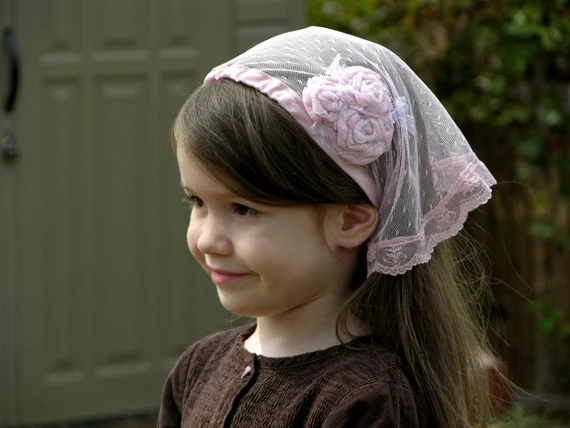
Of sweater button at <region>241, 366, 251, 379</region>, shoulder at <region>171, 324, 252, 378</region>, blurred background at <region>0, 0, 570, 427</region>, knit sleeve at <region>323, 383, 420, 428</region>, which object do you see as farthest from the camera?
blurred background at <region>0, 0, 570, 427</region>

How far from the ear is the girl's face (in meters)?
0.02

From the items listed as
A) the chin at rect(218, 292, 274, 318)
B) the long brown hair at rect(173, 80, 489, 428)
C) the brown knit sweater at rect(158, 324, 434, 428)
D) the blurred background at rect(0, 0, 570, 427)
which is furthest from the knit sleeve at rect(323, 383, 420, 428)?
the blurred background at rect(0, 0, 570, 427)

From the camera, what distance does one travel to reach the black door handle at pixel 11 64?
450cm

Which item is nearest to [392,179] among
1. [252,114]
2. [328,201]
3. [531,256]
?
[328,201]

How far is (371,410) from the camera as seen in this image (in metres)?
1.84

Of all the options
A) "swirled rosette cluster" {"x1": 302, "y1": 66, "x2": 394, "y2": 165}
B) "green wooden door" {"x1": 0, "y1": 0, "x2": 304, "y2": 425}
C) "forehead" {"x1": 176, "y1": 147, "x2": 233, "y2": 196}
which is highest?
"swirled rosette cluster" {"x1": 302, "y1": 66, "x2": 394, "y2": 165}

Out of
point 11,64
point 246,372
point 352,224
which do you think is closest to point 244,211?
point 352,224

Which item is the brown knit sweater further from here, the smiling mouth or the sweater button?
the smiling mouth

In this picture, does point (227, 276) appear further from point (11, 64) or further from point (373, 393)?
point (11, 64)

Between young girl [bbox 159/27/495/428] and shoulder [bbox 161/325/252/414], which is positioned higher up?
young girl [bbox 159/27/495/428]

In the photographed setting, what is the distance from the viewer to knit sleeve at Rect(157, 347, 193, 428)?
2217 millimetres

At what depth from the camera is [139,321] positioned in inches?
194

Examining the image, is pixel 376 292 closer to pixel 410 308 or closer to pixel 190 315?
pixel 410 308

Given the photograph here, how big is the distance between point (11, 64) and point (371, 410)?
3.07 meters
